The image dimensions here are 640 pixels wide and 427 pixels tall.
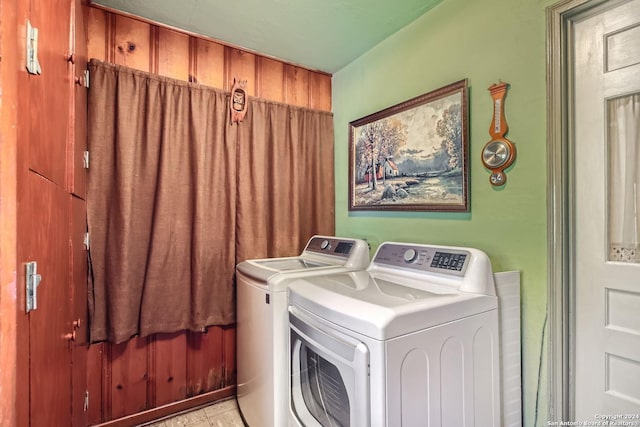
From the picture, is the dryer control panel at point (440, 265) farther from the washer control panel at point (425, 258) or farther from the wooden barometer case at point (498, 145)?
the wooden barometer case at point (498, 145)

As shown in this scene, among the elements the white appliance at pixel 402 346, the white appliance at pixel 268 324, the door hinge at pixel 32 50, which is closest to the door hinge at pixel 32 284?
the door hinge at pixel 32 50

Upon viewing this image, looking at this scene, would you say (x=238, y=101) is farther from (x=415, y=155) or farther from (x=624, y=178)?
(x=624, y=178)

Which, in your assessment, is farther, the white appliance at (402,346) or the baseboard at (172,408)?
the baseboard at (172,408)

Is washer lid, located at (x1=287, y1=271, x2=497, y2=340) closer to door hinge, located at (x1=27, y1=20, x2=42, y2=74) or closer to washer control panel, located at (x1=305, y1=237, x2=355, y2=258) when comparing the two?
washer control panel, located at (x1=305, y1=237, x2=355, y2=258)

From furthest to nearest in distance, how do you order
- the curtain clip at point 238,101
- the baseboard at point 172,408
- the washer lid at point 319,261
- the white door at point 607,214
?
the curtain clip at point 238,101, the baseboard at point 172,408, the washer lid at point 319,261, the white door at point 607,214

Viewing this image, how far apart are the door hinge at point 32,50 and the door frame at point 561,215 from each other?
1.68 m

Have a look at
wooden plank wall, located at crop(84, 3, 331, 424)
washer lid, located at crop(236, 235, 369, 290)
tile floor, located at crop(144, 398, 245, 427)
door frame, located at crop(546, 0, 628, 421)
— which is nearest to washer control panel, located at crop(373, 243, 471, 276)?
washer lid, located at crop(236, 235, 369, 290)

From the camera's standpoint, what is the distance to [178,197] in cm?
199

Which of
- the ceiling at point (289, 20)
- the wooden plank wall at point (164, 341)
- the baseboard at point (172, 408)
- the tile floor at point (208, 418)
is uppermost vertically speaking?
the ceiling at point (289, 20)

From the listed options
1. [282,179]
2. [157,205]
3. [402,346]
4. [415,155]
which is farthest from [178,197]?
[402,346]

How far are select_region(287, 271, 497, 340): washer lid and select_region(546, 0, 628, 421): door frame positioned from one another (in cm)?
29

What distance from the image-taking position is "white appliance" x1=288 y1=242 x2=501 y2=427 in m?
0.96

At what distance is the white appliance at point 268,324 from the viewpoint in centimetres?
147

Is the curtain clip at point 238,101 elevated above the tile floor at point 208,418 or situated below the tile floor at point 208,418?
above
